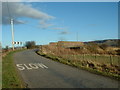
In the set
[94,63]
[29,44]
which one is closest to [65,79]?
[94,63]

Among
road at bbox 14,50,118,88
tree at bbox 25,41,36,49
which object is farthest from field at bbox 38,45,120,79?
tree at bbox 25,41,36,49

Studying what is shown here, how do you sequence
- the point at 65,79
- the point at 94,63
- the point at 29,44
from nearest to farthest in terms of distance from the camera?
the point at 65,79, the point at 94,63, the point at 29,44

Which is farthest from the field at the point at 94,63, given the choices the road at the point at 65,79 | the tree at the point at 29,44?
the tree at the point at 29,44

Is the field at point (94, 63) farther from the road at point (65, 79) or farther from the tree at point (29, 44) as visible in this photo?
the tree at point (29, 44)

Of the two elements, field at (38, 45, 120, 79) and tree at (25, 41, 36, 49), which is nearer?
field at (38, 45, 120, 79)

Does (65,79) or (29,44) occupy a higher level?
(29,44)

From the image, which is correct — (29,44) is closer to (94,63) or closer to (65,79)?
(94,63)

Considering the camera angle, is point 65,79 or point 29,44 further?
point 29,44

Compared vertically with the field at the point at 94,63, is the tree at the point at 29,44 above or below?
above

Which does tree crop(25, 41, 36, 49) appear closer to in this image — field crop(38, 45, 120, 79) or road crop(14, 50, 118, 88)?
field crop(38, 45, 120, 79)

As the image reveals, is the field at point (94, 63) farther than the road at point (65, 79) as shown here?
Yes

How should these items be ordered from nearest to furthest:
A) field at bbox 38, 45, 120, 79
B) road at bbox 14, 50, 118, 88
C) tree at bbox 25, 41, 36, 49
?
road at bbox 14, 50, 118, 88 → field at bbox 38, 45, 120, 79 → tree at bbox 25, 41, 36, 49

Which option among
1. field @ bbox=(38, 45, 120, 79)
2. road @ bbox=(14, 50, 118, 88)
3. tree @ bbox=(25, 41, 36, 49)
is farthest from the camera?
tree @ bbox=(25, 41, 36, 49)

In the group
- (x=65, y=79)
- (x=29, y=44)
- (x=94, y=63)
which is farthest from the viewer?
(x=29, y=44)
